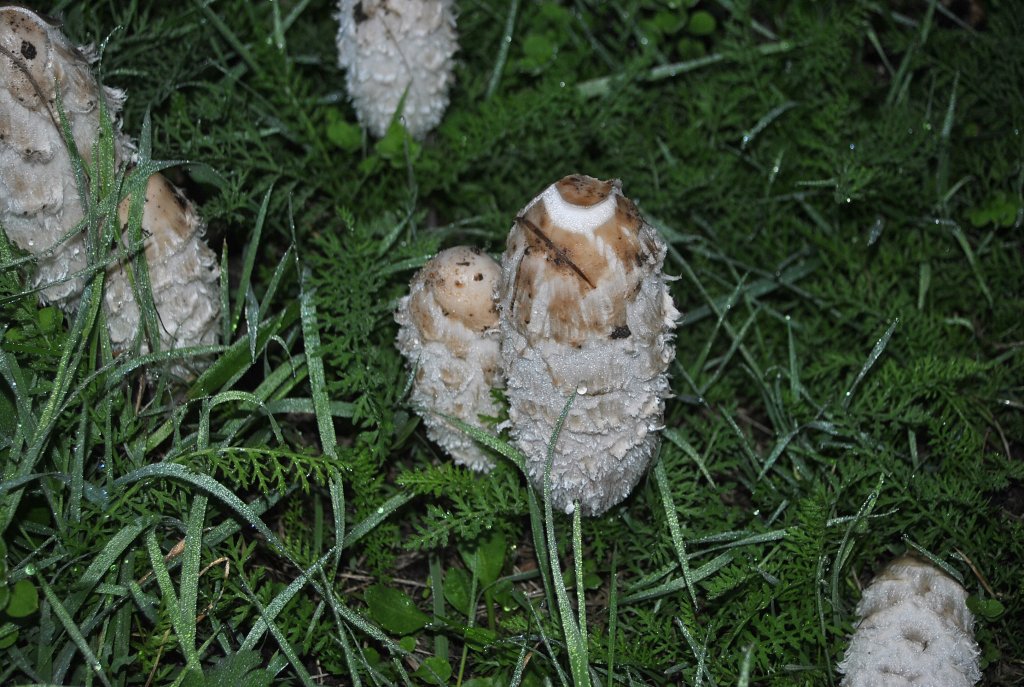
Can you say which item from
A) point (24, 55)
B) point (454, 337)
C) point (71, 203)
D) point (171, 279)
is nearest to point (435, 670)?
point (454, 337)

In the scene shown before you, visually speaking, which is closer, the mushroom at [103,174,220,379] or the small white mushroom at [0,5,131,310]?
the small white mushroom at [0,5,131,310]

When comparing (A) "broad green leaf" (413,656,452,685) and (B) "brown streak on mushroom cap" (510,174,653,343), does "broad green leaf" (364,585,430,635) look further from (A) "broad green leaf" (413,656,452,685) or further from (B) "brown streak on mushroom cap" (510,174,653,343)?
(B) "brown streak on mushroom cap" (510,174,653,343)

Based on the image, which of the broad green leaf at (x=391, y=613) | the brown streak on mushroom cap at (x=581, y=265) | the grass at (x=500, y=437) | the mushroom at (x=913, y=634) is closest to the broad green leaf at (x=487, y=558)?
the grass at (x=500, y=437)

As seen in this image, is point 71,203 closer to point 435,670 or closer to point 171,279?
point 171,279

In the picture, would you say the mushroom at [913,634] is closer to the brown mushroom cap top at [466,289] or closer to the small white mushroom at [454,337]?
the small white mushroom at [454,337]

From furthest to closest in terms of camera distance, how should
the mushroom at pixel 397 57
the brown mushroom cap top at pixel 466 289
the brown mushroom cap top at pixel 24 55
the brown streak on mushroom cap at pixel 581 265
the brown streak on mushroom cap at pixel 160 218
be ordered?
the mushroom at pixel 397 57
the brown streak on mushroom cap at pixel 160 218
the brown mushroom cap top at pixel 466 289
the brown mushroom cap top at pixel 24 55
the brown streak on mushroom cap at pixel 581 265

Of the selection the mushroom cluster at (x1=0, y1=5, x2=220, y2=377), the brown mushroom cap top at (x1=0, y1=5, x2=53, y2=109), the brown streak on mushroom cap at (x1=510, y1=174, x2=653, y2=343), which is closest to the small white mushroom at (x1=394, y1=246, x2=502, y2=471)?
the brown streak on mushroom cap at (x1=510, y1=174, x2=653, y2=343)

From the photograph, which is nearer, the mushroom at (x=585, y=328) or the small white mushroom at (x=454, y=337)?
the mushroom at (x=585, y=328)

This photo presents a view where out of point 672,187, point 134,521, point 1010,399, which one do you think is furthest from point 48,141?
point 1010,399
